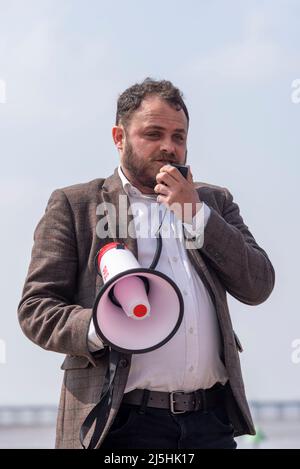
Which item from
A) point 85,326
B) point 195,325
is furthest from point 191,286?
point 85,326

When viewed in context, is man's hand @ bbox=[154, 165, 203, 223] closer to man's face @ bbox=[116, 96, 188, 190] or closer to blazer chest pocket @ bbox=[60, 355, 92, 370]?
man's face @ bbox=[116, 96, 188, 190]

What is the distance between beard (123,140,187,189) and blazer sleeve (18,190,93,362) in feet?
1.29

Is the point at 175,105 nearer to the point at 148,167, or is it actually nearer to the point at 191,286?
the point at 148,167

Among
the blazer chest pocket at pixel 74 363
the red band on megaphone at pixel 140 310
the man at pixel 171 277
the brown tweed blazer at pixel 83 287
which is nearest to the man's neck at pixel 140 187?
the man at pixel 171 277

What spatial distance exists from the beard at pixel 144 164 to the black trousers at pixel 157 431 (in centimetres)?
121

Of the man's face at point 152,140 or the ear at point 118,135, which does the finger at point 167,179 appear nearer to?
the man's face at point 152,140

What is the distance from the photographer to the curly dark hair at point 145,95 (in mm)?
6180

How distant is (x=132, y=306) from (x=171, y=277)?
43cm

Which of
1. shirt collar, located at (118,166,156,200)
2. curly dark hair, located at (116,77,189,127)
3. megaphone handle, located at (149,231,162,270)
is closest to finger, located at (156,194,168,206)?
megaphone handle, located at (149,231,162,270)

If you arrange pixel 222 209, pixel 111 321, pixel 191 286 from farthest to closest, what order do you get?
pixel 222 209, pixel 191 286, pixel 111 321

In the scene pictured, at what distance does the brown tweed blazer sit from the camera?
5.60 m

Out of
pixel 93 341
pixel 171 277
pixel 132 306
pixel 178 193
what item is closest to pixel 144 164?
pixel 178 193
